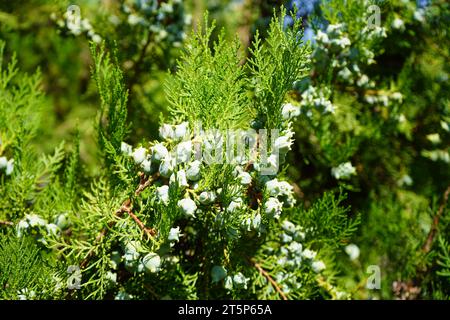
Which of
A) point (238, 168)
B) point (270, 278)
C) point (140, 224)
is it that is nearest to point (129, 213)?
point (140, 224)

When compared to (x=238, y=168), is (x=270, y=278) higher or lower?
lower

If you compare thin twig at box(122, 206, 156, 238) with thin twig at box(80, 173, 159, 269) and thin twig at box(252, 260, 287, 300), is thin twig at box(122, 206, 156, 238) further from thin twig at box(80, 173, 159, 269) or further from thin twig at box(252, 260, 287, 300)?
thin twig at box(252, 260, 287, 300)

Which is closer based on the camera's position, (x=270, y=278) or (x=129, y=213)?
(x=129, y=213)

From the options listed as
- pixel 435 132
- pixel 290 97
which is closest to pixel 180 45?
pixel 290 97

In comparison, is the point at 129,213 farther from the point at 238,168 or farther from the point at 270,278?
the point at 270,278

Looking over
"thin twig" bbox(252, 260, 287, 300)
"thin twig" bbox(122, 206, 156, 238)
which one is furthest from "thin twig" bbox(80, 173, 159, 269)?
"thin twig" bbox(252, 260, 287, 300)

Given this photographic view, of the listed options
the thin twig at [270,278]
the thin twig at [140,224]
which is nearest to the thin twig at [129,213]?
the thin twig at [140,224]

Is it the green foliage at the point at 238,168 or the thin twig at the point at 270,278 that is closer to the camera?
the green foliage at the point at 238,168

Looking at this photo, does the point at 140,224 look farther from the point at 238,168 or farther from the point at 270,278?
the point at 270,278

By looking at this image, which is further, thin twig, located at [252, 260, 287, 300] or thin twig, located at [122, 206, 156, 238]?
thin twig, located at [252, 260, 287, 300]

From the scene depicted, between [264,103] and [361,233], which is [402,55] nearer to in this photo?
[361,233]

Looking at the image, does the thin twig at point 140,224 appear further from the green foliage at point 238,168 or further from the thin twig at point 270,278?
the thin twig at point 270,278
